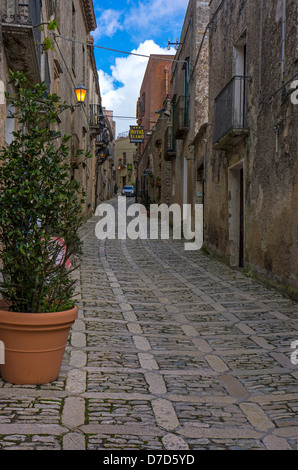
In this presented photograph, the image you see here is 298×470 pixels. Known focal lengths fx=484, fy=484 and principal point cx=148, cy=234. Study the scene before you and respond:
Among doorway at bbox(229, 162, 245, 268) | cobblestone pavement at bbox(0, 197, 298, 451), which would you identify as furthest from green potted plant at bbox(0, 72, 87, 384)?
doorway at bbox(229, 162, 245, 268)

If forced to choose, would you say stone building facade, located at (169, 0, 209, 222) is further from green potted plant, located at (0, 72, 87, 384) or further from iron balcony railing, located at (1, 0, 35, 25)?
green potted plant, located at (0, 72, 87, 384)

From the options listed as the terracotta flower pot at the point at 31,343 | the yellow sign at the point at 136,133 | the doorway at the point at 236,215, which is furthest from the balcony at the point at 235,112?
the yellow sign at the point at 136,133

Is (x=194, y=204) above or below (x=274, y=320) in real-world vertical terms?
above

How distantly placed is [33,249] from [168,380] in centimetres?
147

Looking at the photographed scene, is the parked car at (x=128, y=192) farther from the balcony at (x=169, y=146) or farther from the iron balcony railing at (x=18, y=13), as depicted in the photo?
the iron balcony railing at (x=18, y=13)

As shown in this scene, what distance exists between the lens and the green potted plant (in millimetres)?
3389

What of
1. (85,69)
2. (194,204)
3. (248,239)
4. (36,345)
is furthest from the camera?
(85,69)

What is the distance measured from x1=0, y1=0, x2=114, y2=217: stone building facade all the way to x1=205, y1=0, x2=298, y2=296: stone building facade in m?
3.14

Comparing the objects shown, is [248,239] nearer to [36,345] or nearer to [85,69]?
[36,345]

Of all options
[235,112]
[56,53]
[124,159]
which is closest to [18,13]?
[235,112]

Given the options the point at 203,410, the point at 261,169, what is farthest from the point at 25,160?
the point at 261,169

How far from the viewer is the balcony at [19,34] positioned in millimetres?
7230
